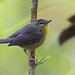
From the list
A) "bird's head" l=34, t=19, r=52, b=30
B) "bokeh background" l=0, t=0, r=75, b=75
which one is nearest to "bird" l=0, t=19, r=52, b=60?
"bird's head" l=34, t=19, r=52, b=30

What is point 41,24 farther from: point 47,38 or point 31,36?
point 47,38

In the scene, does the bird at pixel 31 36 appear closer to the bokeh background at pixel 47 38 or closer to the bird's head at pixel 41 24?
the bird's head at pixel 41 24

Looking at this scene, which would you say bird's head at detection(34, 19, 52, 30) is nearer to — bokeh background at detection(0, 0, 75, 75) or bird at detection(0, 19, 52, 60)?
bird at detection(0, 19, 52, 60)

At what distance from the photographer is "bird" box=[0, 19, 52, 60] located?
1.27 metres

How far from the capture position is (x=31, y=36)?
1.32 meters

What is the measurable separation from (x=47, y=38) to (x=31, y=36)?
0.35 m

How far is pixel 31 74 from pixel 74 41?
68cm

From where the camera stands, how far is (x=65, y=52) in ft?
5.50

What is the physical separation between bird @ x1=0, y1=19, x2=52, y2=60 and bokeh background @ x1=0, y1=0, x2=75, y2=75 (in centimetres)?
16

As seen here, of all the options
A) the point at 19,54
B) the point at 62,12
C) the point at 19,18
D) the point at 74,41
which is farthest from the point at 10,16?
the point at 74,41

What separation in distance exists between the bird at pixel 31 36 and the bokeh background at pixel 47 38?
16 centimetres

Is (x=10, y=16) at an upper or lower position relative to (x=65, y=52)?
upper

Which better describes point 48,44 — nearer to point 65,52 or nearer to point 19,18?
point 65,52

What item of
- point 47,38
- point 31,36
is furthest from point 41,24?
point 47,38
